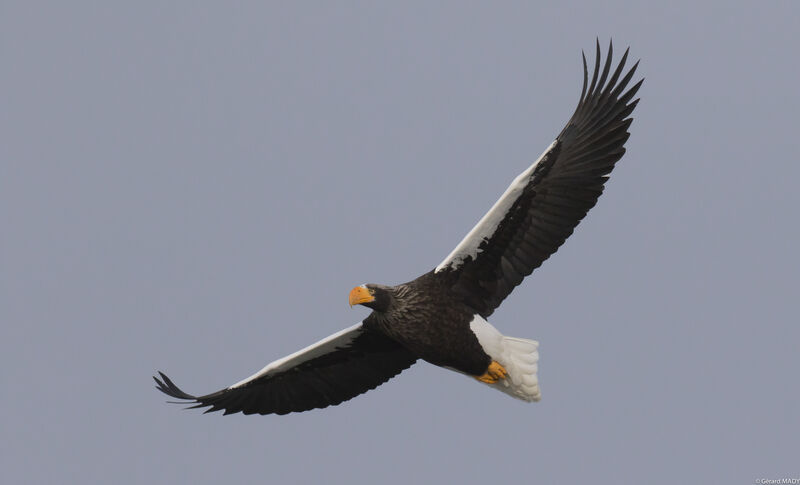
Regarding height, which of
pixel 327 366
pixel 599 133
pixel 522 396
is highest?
pixel 599 133

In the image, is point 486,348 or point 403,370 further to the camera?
point 403,370

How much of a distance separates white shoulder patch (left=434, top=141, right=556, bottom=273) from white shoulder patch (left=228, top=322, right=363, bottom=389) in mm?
1118

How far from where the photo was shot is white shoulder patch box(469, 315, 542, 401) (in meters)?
12.6

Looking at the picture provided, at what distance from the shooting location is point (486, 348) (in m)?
12.5

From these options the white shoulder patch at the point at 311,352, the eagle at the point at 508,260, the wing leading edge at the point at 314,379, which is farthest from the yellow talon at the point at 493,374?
the white shoulder patch at the point at 311,352

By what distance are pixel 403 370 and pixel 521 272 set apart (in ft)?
5.41

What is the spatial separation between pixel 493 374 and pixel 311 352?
1.79 meters

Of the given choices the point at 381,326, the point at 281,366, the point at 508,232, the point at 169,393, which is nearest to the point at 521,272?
the point at 508,232

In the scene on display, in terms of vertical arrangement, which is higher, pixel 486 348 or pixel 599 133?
pixel 599 133

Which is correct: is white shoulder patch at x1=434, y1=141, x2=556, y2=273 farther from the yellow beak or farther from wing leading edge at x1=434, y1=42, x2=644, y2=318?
the yellow beak

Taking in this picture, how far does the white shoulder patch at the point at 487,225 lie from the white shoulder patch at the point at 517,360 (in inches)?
21.8

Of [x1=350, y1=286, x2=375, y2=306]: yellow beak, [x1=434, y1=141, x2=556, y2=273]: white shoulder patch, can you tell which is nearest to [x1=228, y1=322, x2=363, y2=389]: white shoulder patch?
[x1=350, y1=286, x2=375, y2=306]: yellow beak

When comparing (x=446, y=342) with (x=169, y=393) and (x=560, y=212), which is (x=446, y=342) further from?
(x=169, y=393)

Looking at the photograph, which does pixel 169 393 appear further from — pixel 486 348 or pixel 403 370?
pixel 486 348
